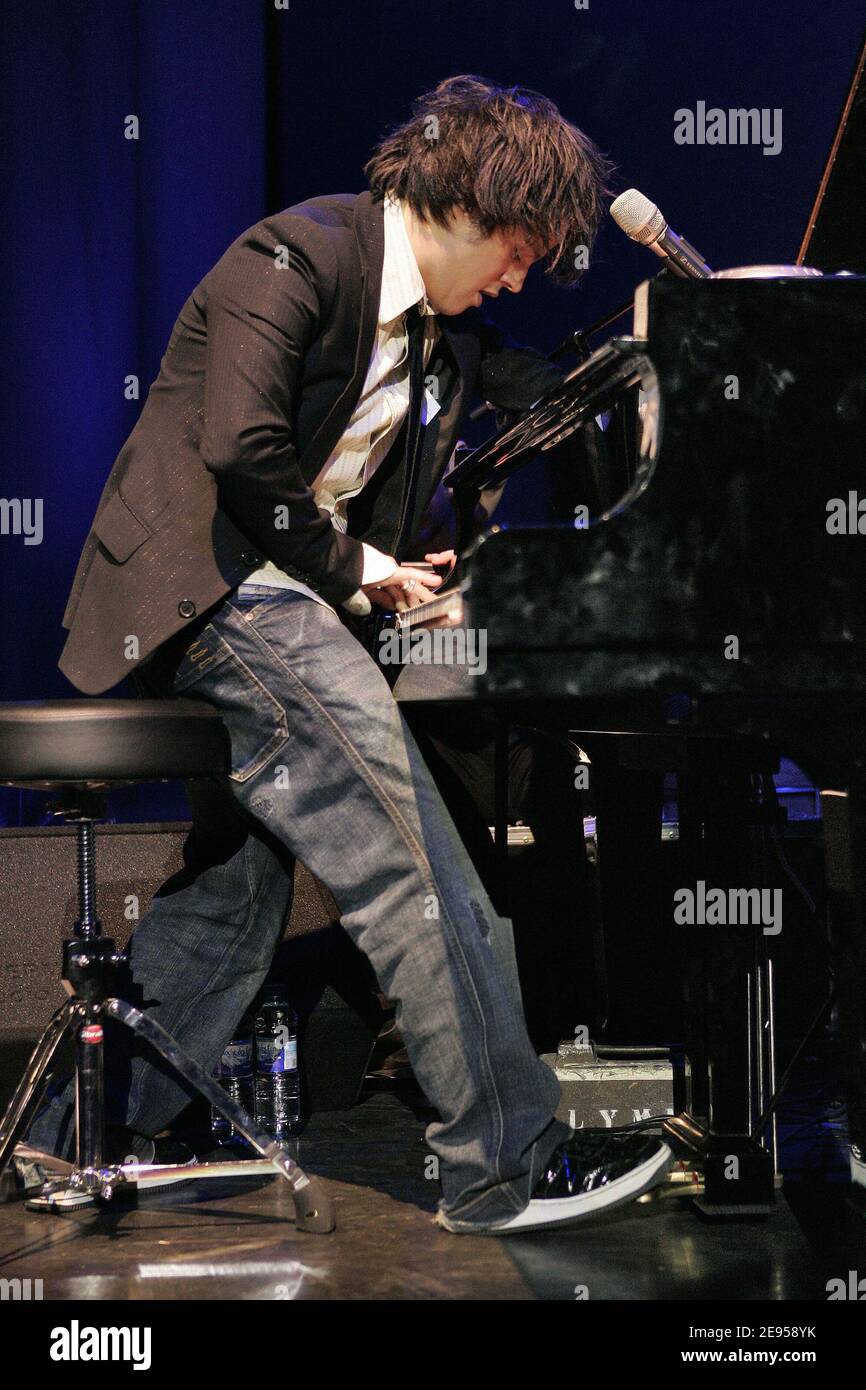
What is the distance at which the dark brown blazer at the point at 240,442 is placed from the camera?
2.00 metres

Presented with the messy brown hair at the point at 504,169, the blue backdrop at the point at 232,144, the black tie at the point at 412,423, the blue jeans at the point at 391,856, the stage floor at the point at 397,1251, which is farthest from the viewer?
the blue backdrop at the point at 232,144

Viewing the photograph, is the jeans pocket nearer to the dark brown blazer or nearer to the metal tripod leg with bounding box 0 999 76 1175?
the dark brown blazer

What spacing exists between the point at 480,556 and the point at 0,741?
80 centimetres

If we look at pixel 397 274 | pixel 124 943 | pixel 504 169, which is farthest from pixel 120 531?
pixel 124 943

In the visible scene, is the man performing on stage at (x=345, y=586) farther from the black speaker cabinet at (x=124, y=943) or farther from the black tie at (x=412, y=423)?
the black speaker cabinet at (x=124, y=943)

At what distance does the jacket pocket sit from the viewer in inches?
83.9

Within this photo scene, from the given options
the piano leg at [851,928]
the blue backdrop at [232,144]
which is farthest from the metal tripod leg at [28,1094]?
the blue backdrop at [232,144]

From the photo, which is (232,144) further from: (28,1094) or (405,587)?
(28,1094)

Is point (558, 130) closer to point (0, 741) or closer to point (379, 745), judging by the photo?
point (379, 745)

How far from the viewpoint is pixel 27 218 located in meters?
3.98

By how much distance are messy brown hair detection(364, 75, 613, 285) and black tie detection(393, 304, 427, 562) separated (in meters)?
0.18

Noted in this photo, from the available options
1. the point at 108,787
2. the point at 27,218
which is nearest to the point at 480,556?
the point at 108,787

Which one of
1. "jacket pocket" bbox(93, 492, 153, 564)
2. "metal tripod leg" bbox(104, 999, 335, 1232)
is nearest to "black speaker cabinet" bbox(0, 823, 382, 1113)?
"metal tripod leg" bbox(104, 999, 335, 1232)

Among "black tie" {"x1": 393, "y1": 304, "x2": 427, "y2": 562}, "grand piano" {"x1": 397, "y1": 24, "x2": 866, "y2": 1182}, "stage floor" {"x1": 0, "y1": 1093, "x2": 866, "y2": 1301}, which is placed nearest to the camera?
"grand piano" {"x1": 397, "y1": 24, "x2": 866, "y2": 1182}
